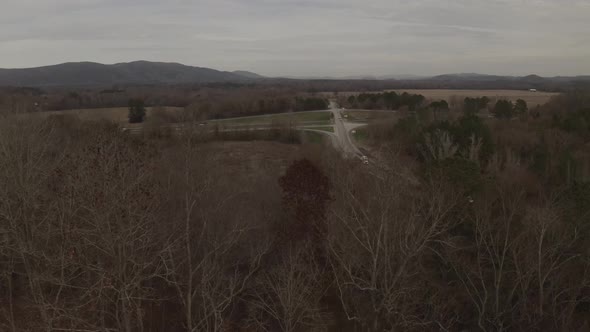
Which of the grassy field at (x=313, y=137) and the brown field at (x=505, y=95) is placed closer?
the grassy field at (x=313, y=137)

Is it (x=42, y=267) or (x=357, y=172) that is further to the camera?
(x=357, y=172)

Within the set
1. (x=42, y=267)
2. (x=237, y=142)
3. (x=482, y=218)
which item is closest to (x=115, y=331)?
(x=42, y=267)

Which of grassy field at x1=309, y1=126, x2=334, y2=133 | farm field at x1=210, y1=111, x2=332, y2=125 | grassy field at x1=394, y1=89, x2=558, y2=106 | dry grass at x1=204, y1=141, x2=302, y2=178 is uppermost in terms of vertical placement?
grassy field at x1=394, y1=89, x2=558, y2=106

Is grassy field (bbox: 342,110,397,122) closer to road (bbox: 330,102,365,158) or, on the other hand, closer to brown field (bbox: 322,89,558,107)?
road (bbox: 330,102,365,158)

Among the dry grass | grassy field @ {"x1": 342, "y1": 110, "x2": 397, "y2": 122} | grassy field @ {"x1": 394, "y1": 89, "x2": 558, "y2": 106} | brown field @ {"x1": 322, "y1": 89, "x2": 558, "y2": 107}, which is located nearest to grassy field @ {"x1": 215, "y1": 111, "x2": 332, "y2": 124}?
grassy field @ {"x1": 342, "y1": 110, "x2": 397, "y2": 122}

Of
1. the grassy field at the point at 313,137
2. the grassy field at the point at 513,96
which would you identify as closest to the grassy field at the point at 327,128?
the grassy field at the point at 313,137

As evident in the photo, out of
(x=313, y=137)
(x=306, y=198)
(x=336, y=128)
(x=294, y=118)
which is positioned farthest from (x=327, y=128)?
(x=306, y=198)

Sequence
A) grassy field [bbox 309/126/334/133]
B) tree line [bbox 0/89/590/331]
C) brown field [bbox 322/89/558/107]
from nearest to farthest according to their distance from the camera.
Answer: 1. tree line [bbox 0/89/590/331]
2. grassy field [bbox 309/126/334/133]
3. brown field [bbox 322/89/558/107]

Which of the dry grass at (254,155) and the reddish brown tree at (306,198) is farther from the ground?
the reddish brown tree at (306,198)

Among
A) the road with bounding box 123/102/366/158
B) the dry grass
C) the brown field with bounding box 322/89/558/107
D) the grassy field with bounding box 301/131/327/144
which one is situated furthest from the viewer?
the brown field with bounding box 322/89/558/107

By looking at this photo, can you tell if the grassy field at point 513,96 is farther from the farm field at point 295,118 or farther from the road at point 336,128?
the road at point 336,128

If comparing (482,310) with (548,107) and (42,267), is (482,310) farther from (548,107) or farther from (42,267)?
(548,107)
